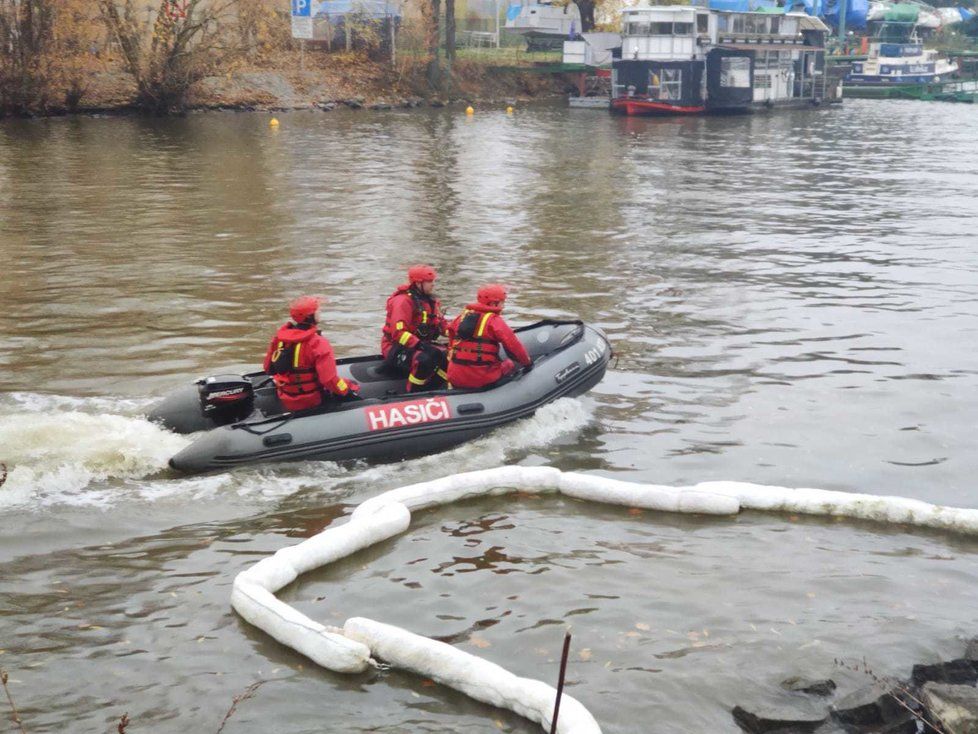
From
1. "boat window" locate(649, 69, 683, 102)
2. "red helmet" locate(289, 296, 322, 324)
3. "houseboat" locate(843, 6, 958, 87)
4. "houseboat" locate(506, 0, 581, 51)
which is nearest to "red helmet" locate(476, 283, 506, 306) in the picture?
"red helmet" locate(289, 296, 322, 324)

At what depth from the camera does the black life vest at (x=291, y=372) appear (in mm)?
10461

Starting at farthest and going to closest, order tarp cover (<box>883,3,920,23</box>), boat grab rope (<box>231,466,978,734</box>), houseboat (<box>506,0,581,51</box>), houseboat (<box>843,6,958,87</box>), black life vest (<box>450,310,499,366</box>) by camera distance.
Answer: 1. tarp cover (<box>883,3,920,23</box>)
2. houseboat (<box>843,6,958,87</box>)
3. houseboat (<box>506,0,581,51</box>)
4. black life vest (<box>450,310,499,366</box>)
5. boat grab rope (<box>231,466,978,734</box>)

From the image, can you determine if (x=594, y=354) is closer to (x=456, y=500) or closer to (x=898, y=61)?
(x=456, y=500)

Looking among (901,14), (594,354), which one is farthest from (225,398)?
(901,14)

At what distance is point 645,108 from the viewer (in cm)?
5269

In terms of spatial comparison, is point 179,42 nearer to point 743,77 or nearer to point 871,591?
point 743,77

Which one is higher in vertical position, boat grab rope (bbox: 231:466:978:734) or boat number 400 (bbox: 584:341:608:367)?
boat number 400 (bbox: 584:341:608:367)

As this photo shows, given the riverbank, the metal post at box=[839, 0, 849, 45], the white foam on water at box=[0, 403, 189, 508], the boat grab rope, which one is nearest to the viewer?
the boat grab rope

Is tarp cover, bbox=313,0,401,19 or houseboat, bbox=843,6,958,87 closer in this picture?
tarp cover, bbox=313,0,401,19

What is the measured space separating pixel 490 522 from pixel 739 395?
4485 millimetres

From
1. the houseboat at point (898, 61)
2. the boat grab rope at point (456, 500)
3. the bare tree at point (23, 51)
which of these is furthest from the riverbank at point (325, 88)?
the boat grab rope at point (456, 500)

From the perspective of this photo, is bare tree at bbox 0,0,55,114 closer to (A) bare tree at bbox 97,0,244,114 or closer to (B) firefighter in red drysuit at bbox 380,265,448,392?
(A) bare tree at bbox 97,0,244,114

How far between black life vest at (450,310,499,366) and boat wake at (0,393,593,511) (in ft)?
2.34

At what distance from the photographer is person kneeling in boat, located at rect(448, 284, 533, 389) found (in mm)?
11148
